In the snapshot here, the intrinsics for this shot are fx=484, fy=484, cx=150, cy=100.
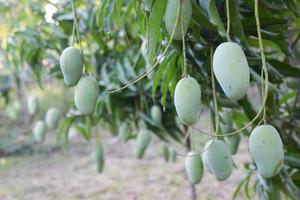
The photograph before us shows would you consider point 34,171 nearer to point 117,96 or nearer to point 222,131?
point 117,96

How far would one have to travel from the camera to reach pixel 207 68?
682 millimetres

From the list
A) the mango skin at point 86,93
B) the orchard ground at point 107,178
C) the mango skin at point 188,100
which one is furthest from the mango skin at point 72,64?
the orchard ground at point 107,178

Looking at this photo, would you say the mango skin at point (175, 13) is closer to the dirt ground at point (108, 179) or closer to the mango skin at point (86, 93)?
the mango skin at point (86, 93)

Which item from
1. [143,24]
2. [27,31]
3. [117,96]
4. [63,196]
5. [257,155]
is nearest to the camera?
[257,155]

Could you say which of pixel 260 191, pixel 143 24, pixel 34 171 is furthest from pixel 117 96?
pixel 34 171

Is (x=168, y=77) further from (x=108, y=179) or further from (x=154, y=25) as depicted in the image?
(x=108, y=179)

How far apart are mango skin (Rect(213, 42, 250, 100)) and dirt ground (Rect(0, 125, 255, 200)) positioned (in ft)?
4.58

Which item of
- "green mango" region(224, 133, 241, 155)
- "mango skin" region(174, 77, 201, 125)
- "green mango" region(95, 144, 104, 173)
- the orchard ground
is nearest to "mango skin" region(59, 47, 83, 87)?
"mango skin" region(174, 77, 201, 125)

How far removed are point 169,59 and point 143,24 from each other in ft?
0.28

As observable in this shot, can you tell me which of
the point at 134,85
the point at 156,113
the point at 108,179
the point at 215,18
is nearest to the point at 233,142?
the point at 156,113

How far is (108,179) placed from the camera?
2268mm

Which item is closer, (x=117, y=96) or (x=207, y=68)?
(x=207, y=68)

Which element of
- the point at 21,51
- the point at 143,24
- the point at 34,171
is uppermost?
the point at 143,24

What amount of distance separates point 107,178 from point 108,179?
0.08 feet
